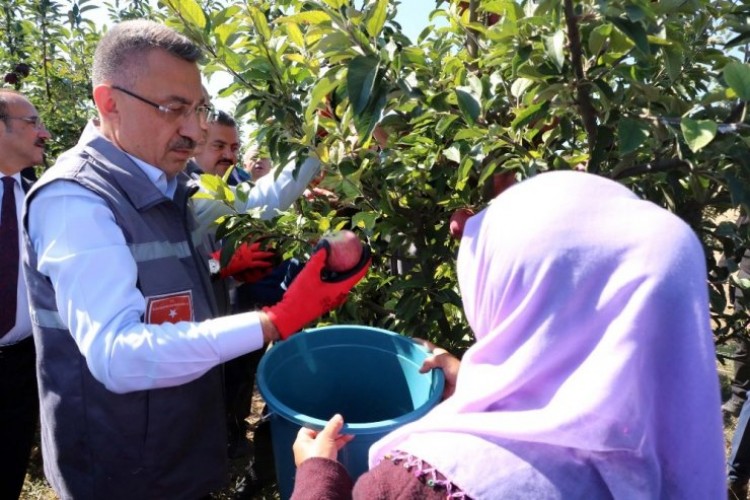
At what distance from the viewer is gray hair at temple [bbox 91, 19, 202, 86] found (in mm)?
1378

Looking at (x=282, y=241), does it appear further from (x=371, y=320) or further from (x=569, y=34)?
(x=569, y=34)

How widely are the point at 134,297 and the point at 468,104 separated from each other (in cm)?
82

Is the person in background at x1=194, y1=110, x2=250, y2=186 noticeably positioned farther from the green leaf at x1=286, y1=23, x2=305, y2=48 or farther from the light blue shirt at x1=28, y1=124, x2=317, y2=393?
the light blue shirt at x1=28, y1=124, x2=317, y2=393

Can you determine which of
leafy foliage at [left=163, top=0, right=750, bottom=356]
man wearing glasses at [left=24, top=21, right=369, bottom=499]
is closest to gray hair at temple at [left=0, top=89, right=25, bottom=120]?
man wearing glasses at [left=24, top=21, right=369, bottom=499]

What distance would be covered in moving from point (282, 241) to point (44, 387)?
0.78m

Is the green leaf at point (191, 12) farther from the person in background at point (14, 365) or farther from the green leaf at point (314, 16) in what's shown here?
the person in background at point (14, 365)

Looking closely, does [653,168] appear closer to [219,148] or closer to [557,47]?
[557,47]

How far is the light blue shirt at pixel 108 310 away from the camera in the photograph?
1.16m

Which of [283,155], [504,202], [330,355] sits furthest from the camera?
[330,355]

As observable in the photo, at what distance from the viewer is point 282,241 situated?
1.86m

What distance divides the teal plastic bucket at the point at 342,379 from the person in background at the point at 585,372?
18.7 inches

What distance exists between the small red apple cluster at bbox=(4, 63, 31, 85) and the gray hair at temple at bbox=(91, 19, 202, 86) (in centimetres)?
333

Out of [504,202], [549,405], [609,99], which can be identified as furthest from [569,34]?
[549,405]

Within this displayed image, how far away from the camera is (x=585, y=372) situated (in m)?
0.82
